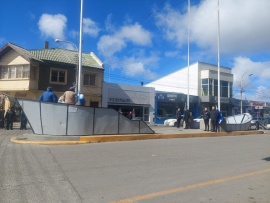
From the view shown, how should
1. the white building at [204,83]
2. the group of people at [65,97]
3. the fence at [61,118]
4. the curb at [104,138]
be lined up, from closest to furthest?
the curb at [104,138], the fence at [61,118], the group of people at [65,97], the white building at [204,83]

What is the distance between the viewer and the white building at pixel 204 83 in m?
42.2

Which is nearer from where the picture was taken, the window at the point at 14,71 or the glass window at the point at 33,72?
the glass window at the point at 33,72

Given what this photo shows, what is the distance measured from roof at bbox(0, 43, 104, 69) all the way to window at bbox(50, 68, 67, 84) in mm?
1032

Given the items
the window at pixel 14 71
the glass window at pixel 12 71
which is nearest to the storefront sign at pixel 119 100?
the window at pixel 14 71

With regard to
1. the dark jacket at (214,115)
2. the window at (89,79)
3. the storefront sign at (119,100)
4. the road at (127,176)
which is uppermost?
the window at (89,79)

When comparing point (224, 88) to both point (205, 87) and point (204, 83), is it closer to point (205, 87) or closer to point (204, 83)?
point (205, 87)

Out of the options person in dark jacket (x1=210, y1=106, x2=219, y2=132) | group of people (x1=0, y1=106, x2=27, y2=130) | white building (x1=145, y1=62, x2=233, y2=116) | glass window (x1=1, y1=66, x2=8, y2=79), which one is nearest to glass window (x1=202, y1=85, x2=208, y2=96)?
white building (x1=145, y1=62, x2=233, y2=116)

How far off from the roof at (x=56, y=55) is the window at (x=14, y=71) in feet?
4.20

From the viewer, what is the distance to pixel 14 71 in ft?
92.9

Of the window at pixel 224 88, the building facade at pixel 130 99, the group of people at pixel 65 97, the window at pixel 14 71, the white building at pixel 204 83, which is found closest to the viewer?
the group of people at pixel 65 97

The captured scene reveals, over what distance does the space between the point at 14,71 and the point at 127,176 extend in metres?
25.6

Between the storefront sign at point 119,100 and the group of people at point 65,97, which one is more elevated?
the storefront sign at point 119,100

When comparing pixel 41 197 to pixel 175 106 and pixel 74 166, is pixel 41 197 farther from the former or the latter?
pixel 175 106

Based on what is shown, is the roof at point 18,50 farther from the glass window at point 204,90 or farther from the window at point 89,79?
the glass window at point 204,90
